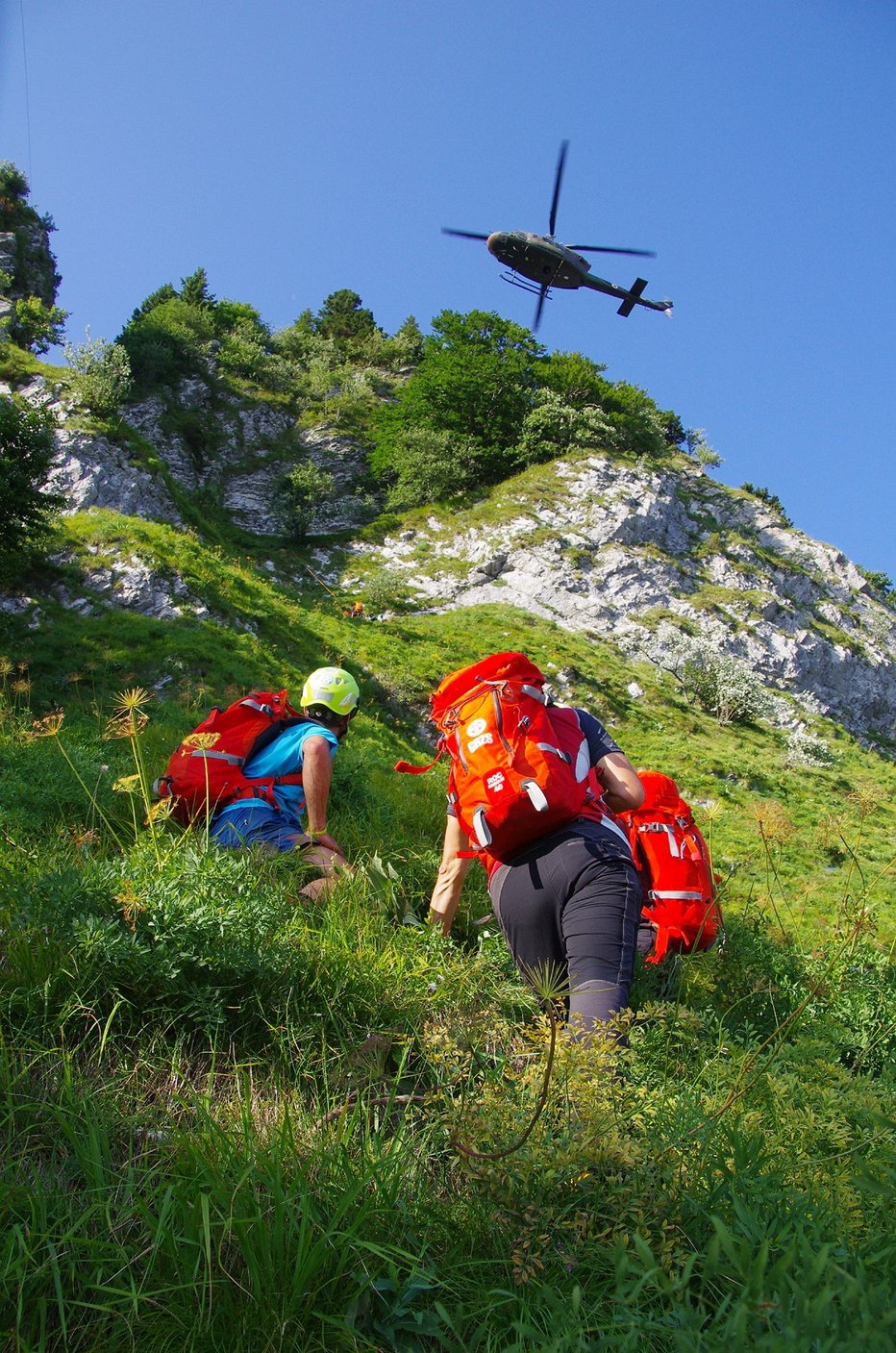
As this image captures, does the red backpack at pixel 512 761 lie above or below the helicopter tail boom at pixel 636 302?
below

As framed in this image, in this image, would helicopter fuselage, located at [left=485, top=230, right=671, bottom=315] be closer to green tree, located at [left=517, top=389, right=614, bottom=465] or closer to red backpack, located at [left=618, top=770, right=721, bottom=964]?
green tree, located at [left=517, top=389, right=614, bottom=465]

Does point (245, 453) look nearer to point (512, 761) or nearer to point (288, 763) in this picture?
point (288, 763)

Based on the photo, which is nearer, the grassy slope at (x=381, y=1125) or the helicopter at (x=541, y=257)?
the grassy slope at (x=381, y=1125)

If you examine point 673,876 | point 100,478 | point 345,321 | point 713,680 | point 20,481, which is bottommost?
point 673,876

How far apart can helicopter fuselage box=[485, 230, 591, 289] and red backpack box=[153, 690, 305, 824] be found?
1137 inches

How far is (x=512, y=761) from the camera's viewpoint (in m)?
2.93

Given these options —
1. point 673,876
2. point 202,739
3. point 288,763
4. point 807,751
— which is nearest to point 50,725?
point 202,739

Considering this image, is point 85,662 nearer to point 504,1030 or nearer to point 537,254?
point 504,1030

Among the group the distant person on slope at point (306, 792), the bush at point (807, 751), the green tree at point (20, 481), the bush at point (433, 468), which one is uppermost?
the bush at point (433, 468)

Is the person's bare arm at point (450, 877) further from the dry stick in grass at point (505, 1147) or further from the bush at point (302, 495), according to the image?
the bush at point (302, 495)

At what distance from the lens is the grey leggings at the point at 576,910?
2668 mm

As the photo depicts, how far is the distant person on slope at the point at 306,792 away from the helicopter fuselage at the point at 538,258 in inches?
1132

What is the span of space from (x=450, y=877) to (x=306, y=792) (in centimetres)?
117

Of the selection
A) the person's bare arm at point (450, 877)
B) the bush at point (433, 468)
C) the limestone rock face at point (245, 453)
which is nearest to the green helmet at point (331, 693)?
the person's bare arm at point (450, 877)
